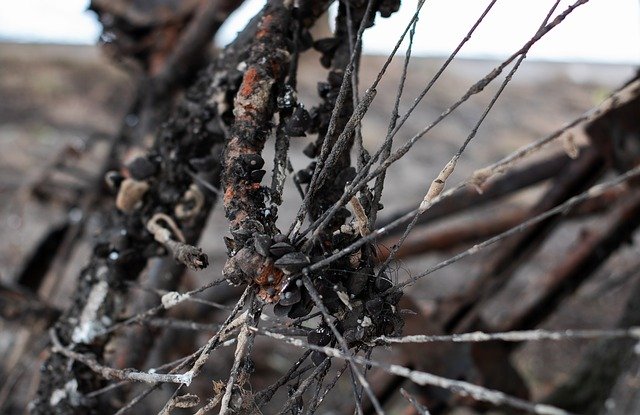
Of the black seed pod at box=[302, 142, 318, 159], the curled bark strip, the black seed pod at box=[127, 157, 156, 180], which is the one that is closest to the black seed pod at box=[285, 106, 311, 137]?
the black seed pod at box=[302, 142, 318, 159]

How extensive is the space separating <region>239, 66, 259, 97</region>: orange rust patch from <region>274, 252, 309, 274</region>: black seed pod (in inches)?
9.9

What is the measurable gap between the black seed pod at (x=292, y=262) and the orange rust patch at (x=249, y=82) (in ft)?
0.82

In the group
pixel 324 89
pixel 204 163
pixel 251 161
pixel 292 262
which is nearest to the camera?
pixel 292 262

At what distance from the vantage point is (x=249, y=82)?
86cm

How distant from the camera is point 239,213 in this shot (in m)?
0.76

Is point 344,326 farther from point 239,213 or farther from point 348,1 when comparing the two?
point 348,1

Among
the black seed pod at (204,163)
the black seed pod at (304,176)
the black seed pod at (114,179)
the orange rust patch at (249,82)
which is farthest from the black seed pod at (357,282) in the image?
the black seed pod at (114,179)

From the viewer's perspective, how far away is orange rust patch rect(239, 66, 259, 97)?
0.86 meters

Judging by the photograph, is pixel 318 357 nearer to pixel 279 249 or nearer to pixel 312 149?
pixel 279 249

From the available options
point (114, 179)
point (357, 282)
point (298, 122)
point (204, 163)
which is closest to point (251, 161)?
point (298, 122)

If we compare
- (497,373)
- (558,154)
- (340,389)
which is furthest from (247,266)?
(340,389)

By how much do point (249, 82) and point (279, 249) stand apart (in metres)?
0.26

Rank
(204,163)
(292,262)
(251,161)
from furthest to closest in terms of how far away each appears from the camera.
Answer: (204,163) < (251,161) < (292,262)

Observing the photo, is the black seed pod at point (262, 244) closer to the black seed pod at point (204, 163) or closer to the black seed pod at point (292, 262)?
the black seed pod at point (292, 262)
